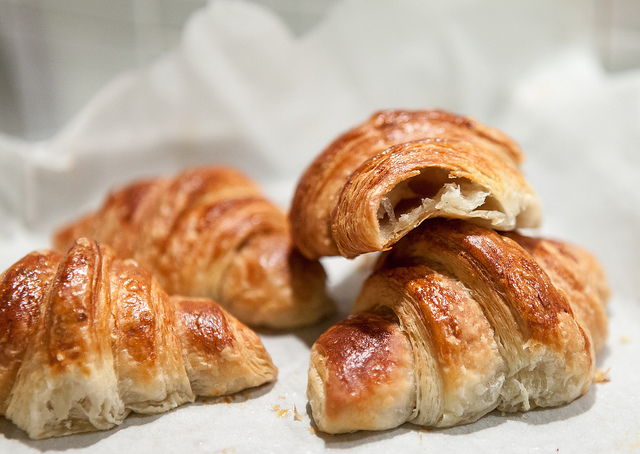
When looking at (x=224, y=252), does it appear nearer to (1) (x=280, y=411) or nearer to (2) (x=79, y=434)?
(1) (x=280, y=411)

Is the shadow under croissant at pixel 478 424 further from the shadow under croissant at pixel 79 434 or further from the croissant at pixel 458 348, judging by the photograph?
the shadow under croissant at pixel 79 434

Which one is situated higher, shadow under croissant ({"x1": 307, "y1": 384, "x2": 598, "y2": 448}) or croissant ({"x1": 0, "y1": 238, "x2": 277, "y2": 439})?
croissant ({"x1": 0, "y1": 238, "x2": 277, "y2": 439})

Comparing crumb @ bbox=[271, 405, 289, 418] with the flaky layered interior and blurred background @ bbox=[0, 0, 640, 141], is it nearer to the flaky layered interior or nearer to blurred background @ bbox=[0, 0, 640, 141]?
the flaky layered interior

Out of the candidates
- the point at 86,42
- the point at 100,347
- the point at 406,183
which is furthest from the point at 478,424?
the point at 86,42

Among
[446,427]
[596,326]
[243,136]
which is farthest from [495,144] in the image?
[243,136]

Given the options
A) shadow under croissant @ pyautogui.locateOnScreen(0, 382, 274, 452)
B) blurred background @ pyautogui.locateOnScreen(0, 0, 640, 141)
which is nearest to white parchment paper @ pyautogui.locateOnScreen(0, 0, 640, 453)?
blurred background @ pyautogui.locateOnScreen(0, 0, 640, 141)

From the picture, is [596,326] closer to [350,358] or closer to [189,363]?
[350,358]
